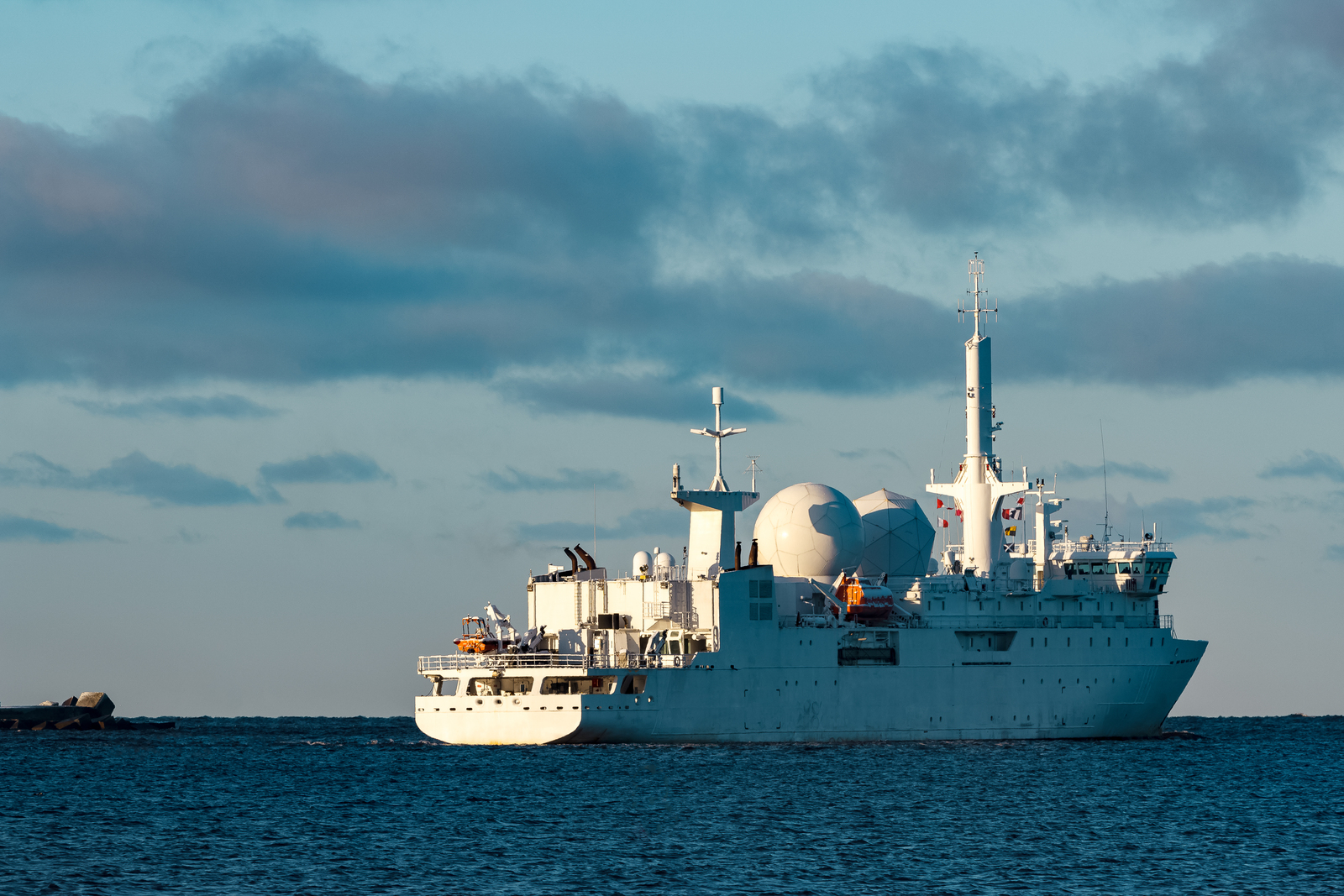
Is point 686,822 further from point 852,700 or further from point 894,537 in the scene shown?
point 894,537

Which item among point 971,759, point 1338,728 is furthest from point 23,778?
point 1338,728

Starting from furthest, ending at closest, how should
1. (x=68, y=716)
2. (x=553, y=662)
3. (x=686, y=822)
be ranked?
1. (x=68, y=716)
2. (x=553, y=662)
3. (x=686, y=822)

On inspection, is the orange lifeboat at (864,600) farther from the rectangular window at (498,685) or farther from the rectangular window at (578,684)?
the rectangular window at (498,685)

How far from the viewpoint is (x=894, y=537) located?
235 ft

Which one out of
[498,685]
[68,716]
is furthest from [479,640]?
[68,716]

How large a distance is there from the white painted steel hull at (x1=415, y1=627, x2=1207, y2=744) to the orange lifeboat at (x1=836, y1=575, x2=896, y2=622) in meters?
1.17

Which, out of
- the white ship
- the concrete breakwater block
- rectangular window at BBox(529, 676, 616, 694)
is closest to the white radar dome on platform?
the white ship

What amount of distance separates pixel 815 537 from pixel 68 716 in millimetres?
58602

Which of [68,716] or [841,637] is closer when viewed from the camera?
[841,637]

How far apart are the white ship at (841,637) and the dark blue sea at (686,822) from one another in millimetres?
1518

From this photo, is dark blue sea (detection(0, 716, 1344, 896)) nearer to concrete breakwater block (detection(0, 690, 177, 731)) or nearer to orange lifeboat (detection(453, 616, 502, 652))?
orange lifeboat (detection(453, 616, 502, 652))

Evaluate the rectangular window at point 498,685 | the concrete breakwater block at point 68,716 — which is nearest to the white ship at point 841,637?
the rectangular window at point 498,685

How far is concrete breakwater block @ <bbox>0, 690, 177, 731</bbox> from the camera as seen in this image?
106 meters

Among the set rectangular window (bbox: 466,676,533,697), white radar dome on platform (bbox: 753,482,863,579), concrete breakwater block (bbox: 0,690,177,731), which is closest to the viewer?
rectangular window (bbox: 466,676,533,697)
